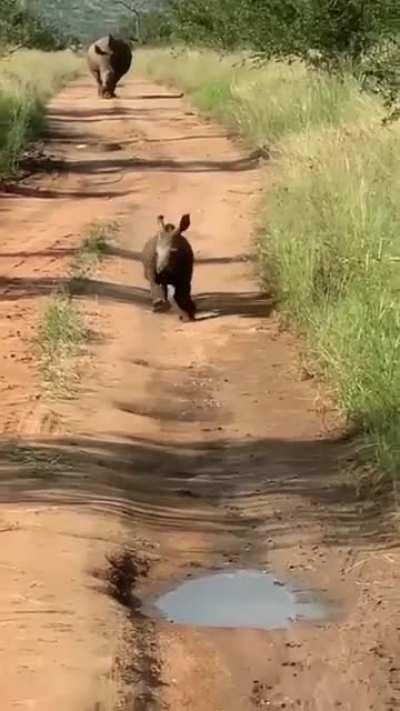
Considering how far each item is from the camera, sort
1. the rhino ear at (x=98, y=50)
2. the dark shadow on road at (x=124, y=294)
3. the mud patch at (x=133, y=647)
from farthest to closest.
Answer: the rhino ear at (x=98, y=50) < the dark shadow on road at (x=124, y=294) < the mud patch at (x=133, y=647)

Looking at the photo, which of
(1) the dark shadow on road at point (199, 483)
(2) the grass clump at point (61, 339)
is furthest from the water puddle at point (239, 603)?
(2) the grass clump at point (61, 339)

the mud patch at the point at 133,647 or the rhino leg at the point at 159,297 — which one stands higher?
the mud patch at the point at 133,647

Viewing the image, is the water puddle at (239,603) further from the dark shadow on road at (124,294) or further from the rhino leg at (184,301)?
the dark shadow on road at (124,294)

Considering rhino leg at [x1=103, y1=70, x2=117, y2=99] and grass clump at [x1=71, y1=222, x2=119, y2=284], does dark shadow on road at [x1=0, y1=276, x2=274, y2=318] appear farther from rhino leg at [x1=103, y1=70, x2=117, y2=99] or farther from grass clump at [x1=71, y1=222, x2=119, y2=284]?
rhino leg at [x1=103, y1=70, x2=117, y2=99]

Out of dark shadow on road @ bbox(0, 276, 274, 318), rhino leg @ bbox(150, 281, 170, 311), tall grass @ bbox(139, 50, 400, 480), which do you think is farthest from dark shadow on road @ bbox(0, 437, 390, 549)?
dark shadow on road @ bbox(0, 276, 274, 318)

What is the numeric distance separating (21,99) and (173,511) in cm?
2201

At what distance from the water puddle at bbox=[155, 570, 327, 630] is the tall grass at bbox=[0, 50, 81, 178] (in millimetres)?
16130

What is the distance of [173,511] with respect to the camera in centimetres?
750

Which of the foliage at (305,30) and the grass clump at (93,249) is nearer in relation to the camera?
the grass clump at (93,249)

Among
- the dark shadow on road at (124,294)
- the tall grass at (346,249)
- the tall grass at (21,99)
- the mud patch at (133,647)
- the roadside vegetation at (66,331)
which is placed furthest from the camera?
the tall grass at (21,99)

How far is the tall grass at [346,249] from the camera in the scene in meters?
8.77

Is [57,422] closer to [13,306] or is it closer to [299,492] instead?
[299,492]

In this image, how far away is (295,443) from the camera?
8.70 metres

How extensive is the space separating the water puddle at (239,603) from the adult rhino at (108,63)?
3526 centimetres
